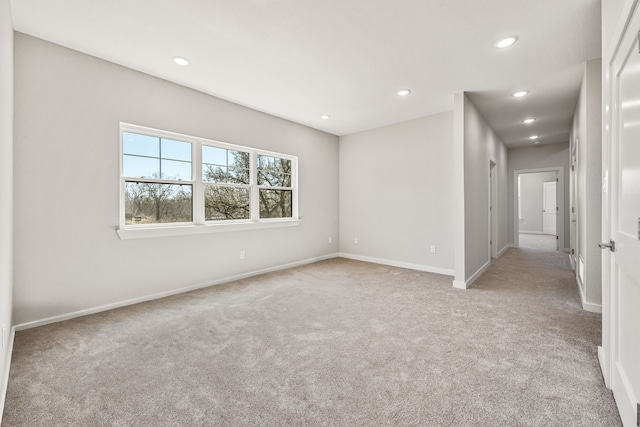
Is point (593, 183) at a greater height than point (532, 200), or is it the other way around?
point (532, 200)

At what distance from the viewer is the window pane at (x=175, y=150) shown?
3475 millimetres

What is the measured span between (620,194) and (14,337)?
4.33 m

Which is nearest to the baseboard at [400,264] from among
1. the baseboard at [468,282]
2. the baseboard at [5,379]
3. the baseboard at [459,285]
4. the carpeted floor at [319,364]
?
the baseboard at [468,282]

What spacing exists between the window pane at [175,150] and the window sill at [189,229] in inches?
34.7

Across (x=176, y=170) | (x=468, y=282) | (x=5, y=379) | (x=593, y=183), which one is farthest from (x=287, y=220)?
(x=593, y=183)

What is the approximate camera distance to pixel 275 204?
487cm

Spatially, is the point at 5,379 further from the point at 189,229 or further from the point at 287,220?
the point at 287,220

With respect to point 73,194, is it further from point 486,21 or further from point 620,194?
point 620,194

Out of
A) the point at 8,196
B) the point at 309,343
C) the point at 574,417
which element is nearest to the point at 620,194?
the point at 574,417

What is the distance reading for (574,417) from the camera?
4.74 feet

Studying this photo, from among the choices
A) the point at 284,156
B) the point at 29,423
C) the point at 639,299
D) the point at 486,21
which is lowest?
the point at 29,423

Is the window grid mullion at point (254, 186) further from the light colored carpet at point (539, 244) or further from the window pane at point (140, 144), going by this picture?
the light colored carpet at point (539, 244)

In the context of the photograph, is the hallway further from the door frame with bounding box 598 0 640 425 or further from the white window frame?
the white window frame

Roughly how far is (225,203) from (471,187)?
3.56m
